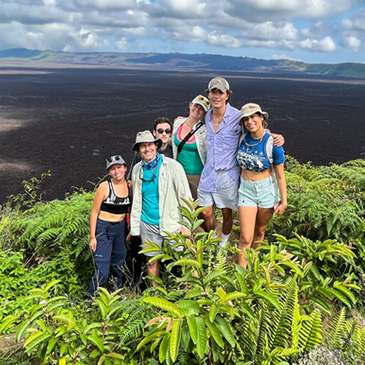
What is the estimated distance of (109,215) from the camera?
12.1 ft

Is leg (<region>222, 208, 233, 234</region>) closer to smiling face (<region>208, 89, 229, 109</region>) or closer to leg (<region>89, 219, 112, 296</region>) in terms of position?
smiling face (<region>208, 89, 229, 109</region>)

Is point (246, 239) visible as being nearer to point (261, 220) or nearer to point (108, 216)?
point (261, 220)

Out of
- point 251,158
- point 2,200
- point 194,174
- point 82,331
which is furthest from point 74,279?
point 2,200

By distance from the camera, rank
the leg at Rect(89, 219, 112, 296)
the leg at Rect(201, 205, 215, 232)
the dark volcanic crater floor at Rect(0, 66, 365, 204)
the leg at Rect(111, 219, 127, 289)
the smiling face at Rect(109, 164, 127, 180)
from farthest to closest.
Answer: the dark volcanic crater floor at Rect(0, 66, 365, 204), the leg at Rect(201, 205, 215, 232), the leg at Rect(111, 219, 127, 289), the leg at Rect(89, 219, 112, 296), the smiling face at Rect(109, 164, 127, 180)

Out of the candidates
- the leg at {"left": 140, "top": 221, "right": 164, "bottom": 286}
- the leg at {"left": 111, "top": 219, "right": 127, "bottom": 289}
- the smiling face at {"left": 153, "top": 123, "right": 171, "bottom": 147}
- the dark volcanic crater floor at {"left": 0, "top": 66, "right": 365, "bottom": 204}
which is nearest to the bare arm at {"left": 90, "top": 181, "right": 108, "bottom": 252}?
the leg at {"left": 111, "top": 219, "right": 127, "bottom": 289}

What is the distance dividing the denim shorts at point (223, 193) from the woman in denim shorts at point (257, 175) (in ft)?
0.45

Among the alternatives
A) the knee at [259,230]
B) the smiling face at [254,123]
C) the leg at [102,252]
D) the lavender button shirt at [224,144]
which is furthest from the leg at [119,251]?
the smiling face at [254,123]

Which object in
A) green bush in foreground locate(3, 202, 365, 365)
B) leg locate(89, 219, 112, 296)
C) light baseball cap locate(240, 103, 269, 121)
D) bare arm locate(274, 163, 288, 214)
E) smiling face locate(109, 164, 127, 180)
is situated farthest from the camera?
leg locate(89, 219, 112, 296)

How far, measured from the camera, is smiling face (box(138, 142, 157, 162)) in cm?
341

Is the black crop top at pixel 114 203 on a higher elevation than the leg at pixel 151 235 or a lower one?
higher

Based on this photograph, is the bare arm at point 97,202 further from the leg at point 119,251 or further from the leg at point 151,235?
the leg at point 151,235

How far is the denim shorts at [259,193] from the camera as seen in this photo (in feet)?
11.1

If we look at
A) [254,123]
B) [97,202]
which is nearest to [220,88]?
[254,123]

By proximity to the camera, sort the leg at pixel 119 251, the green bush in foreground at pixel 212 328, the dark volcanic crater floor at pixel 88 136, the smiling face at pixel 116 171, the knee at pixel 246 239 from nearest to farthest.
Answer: the green bush in foreground at pixel 212 328 → the knee at pixel 246 239 → the smiling face at pixel 116 171 → the leg at pixel 119 251 → the dark volcanic crater floor at pixel 88 136
